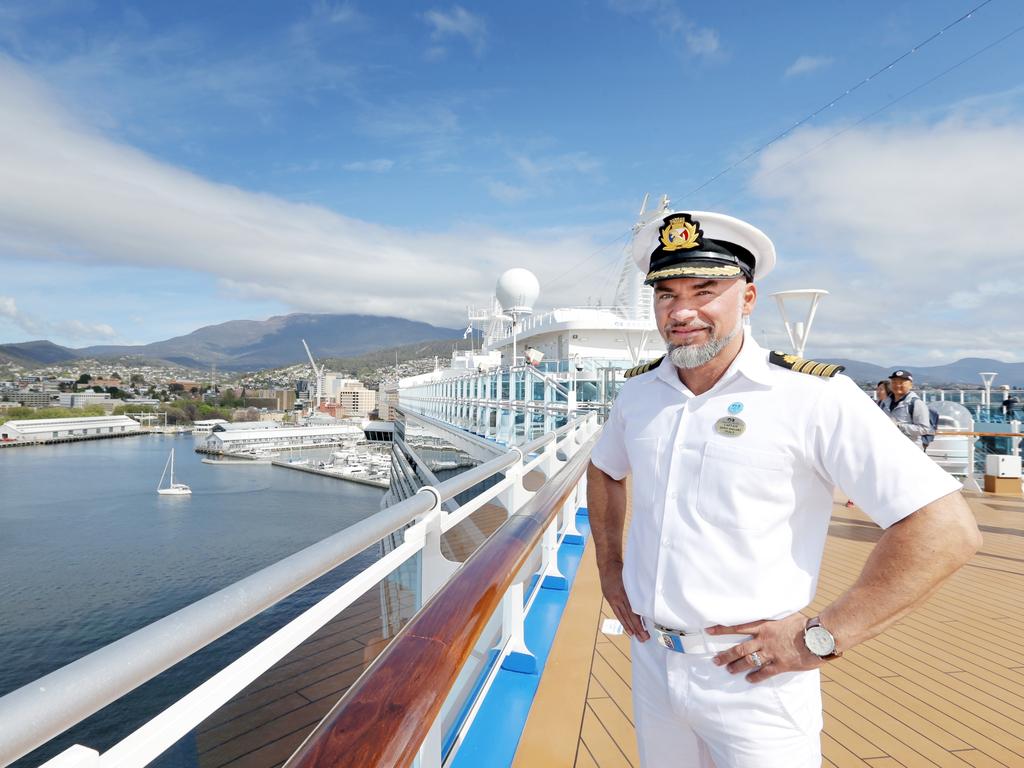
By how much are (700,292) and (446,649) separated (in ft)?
2.90

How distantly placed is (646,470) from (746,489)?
0.23m

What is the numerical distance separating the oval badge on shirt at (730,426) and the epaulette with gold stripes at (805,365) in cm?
15

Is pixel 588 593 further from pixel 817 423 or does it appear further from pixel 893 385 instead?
pixel 893 385

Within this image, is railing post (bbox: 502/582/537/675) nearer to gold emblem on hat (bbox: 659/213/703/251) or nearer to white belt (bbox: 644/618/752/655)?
white belt (bbox: 644/618/752/655)

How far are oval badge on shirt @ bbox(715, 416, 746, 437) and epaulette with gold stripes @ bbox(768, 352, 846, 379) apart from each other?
5.9 inches

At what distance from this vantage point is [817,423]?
1.08 m

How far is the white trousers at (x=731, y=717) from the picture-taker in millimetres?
1120

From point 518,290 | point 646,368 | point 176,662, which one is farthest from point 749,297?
point 518,290

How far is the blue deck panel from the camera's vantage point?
6.32 feet

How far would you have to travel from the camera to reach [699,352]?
1.23 m

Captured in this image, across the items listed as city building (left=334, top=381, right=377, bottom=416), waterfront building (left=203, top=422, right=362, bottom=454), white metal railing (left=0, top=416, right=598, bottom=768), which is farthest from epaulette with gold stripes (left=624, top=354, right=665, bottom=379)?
city building (left=334, top=381, right=377, bottom=416)

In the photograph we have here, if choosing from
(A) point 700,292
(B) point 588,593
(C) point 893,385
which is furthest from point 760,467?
(C) point 893,385

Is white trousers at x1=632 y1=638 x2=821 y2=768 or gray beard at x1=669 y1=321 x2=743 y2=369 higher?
gray beard at x1=669 y1=321 x2=743 y2=369

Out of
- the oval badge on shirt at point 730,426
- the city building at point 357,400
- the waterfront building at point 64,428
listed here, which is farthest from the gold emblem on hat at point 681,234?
the city building at point 357,400
